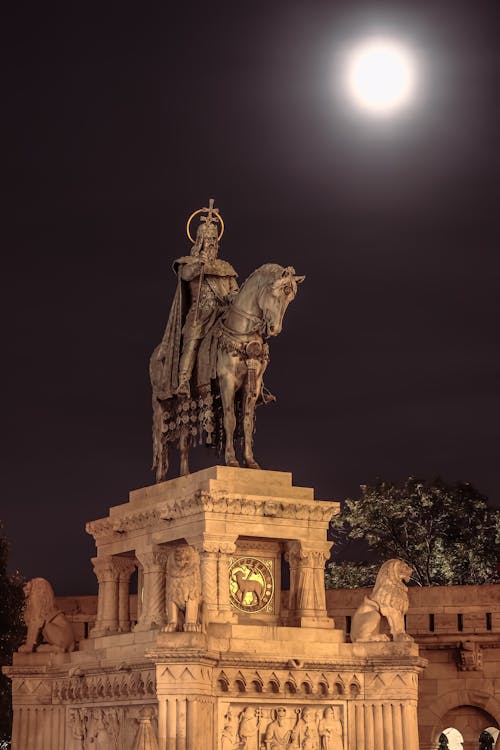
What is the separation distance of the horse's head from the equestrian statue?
2 cm

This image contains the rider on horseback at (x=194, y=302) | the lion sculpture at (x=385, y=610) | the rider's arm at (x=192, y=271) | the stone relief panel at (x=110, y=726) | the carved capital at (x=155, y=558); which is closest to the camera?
the stone relief panel at (x=110, y=726)

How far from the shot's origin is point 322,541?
31.6m

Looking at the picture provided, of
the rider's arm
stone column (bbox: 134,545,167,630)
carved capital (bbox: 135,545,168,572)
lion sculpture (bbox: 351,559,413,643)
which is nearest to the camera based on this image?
stone column (bbox: 134,545,167,630)

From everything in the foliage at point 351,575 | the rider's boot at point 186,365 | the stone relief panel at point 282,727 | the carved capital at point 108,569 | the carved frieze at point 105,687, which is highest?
the foliage at point 351,575

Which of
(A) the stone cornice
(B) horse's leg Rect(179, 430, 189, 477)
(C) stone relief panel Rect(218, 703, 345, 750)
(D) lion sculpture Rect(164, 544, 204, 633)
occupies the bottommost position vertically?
(C) stone relief panel Rect(218, 703, 345, 750)

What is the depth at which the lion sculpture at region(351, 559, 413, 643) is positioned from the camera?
103 feet

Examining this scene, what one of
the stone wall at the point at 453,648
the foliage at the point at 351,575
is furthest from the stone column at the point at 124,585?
the foliage at the point at 351,575

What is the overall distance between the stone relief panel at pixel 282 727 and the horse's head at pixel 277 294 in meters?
6.70

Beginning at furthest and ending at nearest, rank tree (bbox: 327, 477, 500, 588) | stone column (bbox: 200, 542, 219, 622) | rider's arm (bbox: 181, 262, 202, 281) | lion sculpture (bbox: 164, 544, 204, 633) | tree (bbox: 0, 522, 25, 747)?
tree (bbox: 327, 477, 500, 588) < tree (bbox: 0, 522, 25, 747) < rider's arm (bbox: 181, 262, 202, 281) < stone column (bbox: 200, 542, 219, 622) < lion sculpture (bbox: 164, 544, 204, 633)

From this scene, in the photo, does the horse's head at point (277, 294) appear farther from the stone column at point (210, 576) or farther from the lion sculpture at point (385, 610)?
the lion sculpture at point (385, 610)

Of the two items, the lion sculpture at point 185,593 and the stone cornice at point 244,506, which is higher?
the stone cornice at point 244,506

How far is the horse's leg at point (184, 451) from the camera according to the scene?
32.2 metres

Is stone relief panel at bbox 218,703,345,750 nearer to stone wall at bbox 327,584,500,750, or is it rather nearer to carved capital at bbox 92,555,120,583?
carved capital at bbox 92,555,120,583

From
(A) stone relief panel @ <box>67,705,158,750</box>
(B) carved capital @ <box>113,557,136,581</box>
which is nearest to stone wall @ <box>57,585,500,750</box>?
(B) carved capital @ <box>113,557,136,581</box>
